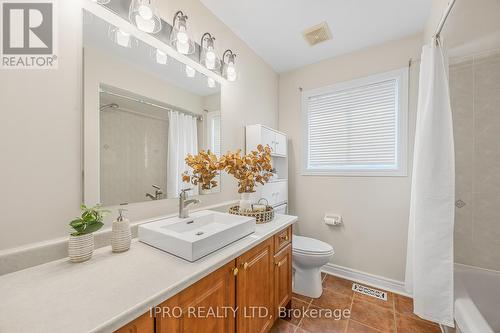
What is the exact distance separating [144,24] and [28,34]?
548mm

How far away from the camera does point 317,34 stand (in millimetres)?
1957

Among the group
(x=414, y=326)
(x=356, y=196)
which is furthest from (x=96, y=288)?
(x=356, y=196)

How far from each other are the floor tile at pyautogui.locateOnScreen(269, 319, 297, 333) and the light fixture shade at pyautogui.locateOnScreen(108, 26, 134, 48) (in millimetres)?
2200

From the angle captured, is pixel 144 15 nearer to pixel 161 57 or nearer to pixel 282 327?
pixel 161 57

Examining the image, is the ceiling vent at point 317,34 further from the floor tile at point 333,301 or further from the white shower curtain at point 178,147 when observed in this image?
the floor tile at point 333,301

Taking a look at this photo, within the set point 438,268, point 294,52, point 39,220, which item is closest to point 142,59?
point 39,220

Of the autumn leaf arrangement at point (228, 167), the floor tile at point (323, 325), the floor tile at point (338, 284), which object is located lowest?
the floor tile at point (338, 284)

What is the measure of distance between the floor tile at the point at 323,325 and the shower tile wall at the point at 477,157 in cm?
111

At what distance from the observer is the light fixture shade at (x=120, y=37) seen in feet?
3.56

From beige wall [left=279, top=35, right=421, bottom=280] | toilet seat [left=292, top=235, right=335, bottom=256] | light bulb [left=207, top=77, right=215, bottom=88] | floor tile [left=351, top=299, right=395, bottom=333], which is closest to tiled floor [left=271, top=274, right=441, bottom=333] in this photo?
floor tile [left=351, top=299, right=395, bottom=333]

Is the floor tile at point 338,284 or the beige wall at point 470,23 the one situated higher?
the beige wall at point 470,23

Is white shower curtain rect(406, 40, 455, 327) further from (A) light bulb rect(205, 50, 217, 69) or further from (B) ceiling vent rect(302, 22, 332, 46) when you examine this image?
(A) light bulb rect(205, 50, 217, 69)

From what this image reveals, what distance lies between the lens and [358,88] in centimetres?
222

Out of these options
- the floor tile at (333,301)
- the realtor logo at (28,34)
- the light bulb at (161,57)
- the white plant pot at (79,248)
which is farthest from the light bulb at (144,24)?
the floor tile at (333,301)
